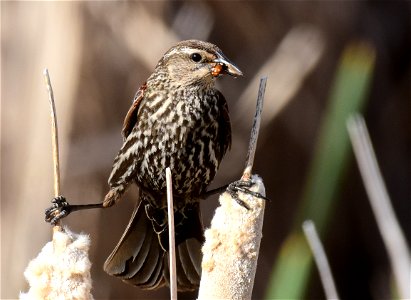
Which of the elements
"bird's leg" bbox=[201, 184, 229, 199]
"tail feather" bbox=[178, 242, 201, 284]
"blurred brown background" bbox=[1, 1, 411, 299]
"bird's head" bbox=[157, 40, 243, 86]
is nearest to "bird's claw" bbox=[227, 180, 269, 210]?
"bird's leg" bbox=[201, 184, 229, 199]

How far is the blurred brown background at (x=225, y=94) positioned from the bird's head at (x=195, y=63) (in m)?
0.59

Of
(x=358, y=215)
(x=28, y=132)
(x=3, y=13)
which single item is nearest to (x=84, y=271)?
(x=28, y=132)

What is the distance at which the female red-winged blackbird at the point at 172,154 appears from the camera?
7.30ft

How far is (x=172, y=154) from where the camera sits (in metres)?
2.23

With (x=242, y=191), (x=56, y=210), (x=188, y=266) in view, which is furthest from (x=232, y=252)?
(x=188, y=266)

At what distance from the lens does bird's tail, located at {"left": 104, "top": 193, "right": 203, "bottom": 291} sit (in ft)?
7.60

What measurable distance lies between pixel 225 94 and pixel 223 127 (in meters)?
1.06

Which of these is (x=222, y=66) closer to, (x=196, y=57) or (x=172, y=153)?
(x=196, y=57)

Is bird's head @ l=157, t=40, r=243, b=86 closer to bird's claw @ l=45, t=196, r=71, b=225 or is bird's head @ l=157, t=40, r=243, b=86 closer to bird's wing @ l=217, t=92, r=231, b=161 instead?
bird's wing @ l=217, t=92, r=231, b=161

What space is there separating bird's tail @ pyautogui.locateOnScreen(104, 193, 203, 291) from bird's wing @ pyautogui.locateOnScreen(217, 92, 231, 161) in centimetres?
23

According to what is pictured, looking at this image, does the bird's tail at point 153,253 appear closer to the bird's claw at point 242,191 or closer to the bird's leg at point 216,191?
the bird's leg at point 216,191

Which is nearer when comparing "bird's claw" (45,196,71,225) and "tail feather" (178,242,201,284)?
"bird's claw" (45,196,71,225)

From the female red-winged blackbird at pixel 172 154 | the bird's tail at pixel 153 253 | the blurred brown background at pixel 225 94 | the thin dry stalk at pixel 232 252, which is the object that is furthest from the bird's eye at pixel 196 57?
the thin dry stalk at pixel 232 252

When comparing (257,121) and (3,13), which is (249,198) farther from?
(3,13)
